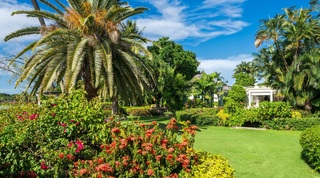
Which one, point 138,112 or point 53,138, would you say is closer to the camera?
point 53,138

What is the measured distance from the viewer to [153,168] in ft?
16.5

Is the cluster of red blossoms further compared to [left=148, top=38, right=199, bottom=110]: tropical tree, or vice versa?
[left=148, top=38, right=199, bottom=110]: tropical tree

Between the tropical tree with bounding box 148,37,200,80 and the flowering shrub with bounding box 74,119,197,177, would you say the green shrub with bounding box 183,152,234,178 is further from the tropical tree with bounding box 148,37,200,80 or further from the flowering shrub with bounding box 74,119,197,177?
the tropical tree with bounding box 148,37,200,80

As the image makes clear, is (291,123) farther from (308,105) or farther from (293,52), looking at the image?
(293,52)

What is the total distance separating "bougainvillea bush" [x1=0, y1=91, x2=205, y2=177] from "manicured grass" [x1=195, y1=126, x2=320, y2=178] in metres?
3.36

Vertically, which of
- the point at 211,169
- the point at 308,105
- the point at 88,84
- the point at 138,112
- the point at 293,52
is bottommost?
the point at 211,169

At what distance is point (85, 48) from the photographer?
36.9ft

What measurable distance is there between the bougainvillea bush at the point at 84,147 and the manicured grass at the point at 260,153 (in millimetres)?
3360

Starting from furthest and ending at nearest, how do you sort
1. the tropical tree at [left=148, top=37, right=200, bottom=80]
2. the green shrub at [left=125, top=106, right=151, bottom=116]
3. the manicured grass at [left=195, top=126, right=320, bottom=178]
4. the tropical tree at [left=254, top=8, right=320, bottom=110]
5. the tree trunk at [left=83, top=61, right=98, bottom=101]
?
1. the tropical tree at [left=148, top=37, right=200, bottom=80]
2. the green shrub at [left=125, top=106, right=151, bottom=116]
3. the tropical tree at [left=254, top=8, right=320, bottom=110]
4. the tree trunk at [left=83, top=61, right=98, bottom=101]
5. the manicured grass at [left=195, top=126, right=320, bottom=178]

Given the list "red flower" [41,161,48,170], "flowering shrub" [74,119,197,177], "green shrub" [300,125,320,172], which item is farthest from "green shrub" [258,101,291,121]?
"red flower" [41,161,48,170]

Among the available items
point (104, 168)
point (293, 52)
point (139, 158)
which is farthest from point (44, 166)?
point (293, 52)

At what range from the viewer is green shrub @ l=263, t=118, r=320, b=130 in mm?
16312

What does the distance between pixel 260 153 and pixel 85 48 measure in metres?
8.28

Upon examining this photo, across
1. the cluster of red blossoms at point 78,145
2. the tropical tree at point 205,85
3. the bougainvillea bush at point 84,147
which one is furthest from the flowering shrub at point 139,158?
the tropical tree at point 205,85
